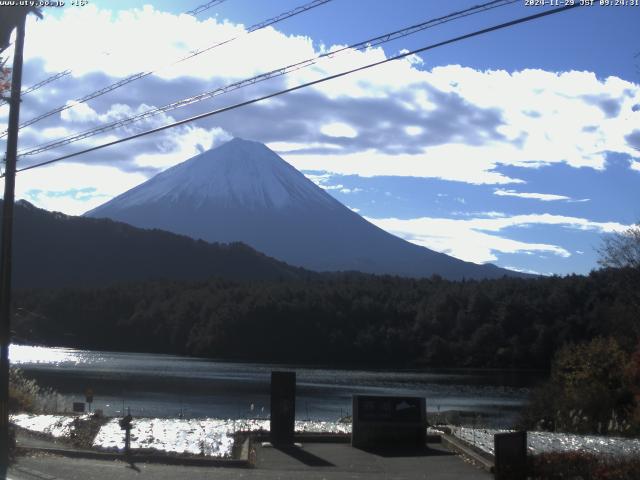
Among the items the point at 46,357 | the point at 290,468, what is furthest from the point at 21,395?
the point at 46,357

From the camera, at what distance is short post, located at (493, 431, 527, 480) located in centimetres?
1282

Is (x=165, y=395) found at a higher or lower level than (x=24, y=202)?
lower

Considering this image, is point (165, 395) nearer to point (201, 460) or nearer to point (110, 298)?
point (201, 460)

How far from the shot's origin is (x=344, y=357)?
94.4 m

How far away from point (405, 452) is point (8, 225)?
29.1ft

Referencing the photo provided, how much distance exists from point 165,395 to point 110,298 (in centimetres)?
6770

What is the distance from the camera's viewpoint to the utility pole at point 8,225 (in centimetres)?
1686

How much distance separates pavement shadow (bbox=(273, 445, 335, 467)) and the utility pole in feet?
16.9

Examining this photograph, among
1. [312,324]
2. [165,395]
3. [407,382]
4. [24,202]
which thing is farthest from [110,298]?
[165,395]

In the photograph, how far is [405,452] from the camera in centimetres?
1753

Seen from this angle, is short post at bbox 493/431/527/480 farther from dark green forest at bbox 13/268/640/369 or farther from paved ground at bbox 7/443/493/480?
dark green forest at bbox 13/268/640/369

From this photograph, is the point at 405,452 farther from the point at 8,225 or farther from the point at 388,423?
the point at 8,225

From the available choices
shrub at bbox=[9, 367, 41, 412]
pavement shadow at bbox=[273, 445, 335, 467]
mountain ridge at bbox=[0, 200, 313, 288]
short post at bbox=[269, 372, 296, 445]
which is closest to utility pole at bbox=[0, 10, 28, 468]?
short post at bbox=[269, 372, 296, 445]

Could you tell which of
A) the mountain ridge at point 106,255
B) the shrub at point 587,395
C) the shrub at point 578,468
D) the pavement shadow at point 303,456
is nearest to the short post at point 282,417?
the pavement shadow at point 303,456
